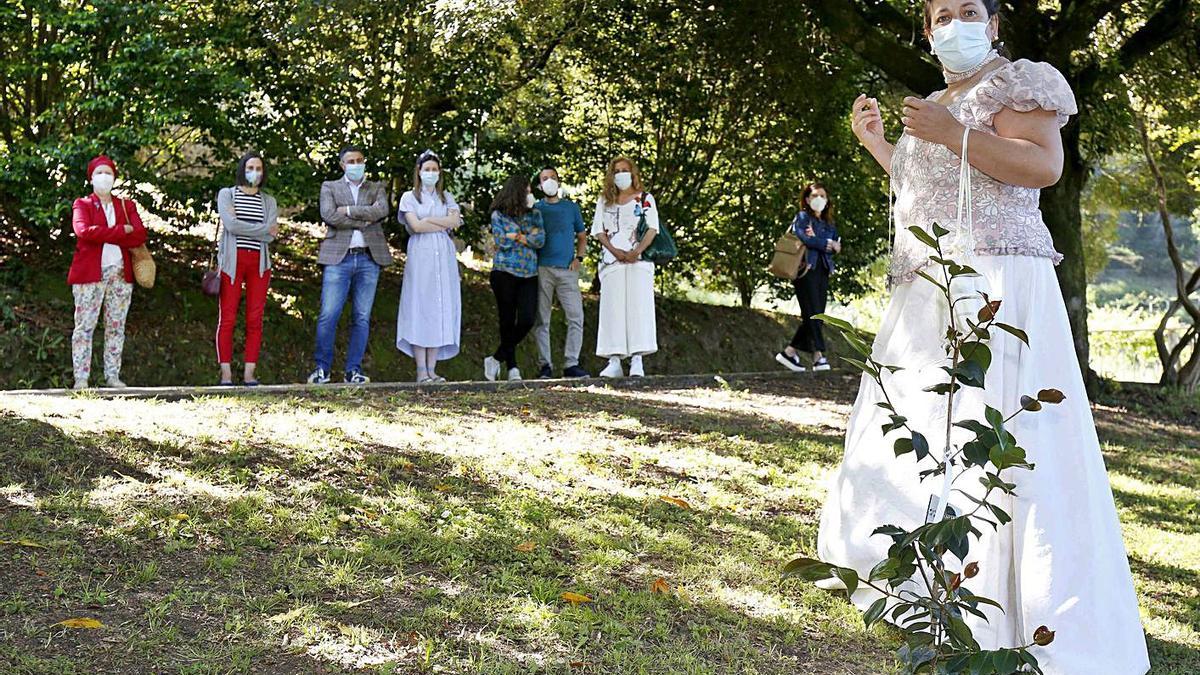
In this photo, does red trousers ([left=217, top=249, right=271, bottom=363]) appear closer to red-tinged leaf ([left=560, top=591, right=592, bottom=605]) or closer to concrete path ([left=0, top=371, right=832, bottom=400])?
concrete path ([left=0, top=371, right=832, bottom=400])

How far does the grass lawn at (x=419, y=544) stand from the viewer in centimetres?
444

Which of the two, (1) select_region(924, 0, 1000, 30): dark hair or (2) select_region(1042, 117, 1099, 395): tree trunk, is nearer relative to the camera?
(1) select_region(924, 0, 1000, 30): dark hair

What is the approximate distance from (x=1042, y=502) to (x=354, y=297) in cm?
762

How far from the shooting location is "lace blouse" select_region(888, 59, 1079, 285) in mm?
4250

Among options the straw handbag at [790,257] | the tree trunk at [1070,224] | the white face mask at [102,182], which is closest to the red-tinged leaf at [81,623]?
Result: the white face mask at [102,182]

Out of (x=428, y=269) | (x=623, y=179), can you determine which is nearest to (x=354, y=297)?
(x=428, y=269)

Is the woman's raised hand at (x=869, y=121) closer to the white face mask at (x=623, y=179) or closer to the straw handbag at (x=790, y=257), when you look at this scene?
the white face mask at (x=623, y=179)

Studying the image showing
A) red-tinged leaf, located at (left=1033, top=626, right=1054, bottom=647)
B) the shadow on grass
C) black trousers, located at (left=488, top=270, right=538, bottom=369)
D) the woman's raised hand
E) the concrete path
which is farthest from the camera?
black trousers, located at (left=488, top=270, right=538, bottom=369)

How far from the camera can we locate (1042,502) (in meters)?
4.32

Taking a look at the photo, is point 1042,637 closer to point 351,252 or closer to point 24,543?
point 24,543

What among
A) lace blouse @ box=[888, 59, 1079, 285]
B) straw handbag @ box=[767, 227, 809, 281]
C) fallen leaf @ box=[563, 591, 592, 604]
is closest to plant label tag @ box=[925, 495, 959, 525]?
lace blouse @ box=[888, 59, 1079, 285]

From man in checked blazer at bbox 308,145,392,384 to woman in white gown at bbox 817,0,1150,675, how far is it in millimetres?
6841

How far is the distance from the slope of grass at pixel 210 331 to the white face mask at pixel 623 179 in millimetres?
3196

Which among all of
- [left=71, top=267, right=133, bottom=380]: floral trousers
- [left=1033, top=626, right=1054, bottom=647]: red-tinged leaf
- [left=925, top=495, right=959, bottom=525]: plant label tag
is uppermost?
[left=71, top=267, right=133, bottom=380]: floral trousers
